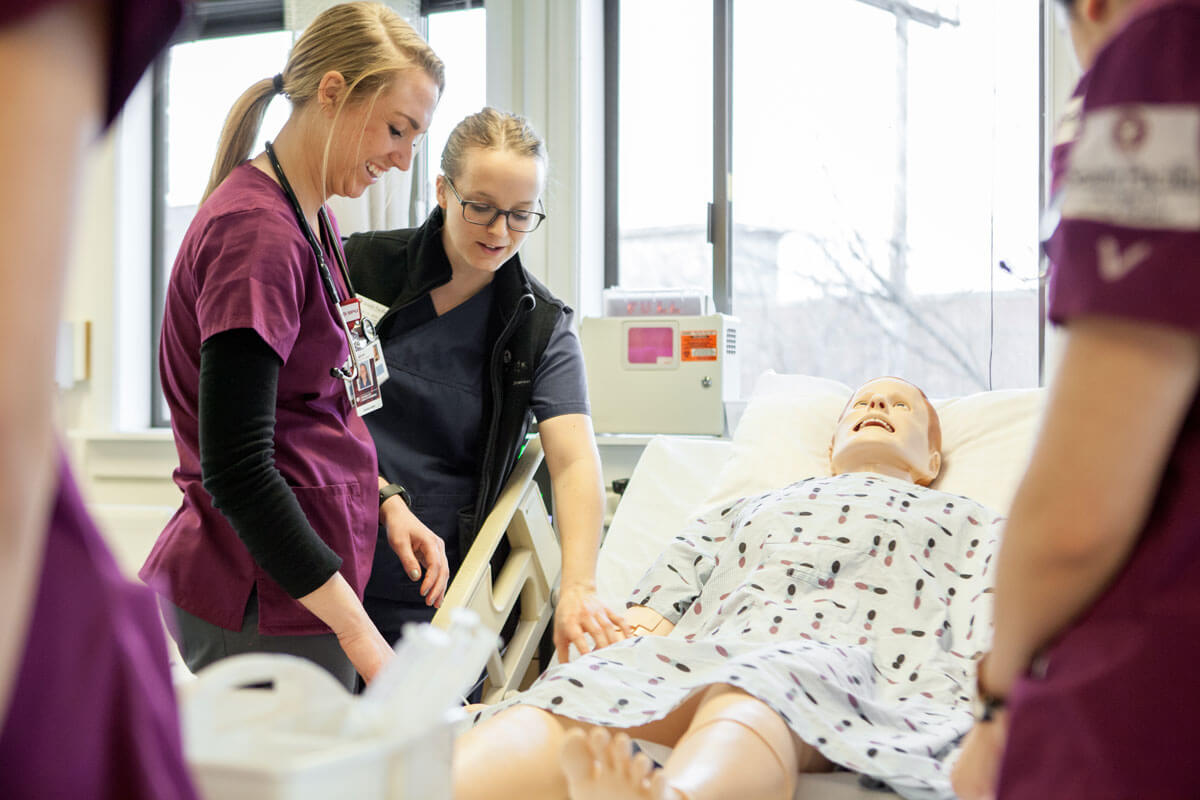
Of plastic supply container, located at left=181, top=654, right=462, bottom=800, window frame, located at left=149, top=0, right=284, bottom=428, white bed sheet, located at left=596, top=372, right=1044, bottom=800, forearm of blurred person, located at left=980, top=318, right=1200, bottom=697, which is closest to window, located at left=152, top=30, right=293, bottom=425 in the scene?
window frame, located at left=149, top=0, right=284, bottom=428

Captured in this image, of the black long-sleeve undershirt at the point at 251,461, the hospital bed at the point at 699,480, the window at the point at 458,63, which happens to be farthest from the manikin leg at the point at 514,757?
the window at the point at 458,63

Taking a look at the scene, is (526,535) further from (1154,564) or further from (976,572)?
(1154,564)

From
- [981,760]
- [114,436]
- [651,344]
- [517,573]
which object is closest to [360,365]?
[517,573]

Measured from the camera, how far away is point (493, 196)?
1.71m

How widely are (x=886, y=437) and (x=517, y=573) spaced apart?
84 centimetres

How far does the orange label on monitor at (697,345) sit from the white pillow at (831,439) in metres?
0.28

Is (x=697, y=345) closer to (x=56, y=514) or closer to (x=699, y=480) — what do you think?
(x=699, y=480)

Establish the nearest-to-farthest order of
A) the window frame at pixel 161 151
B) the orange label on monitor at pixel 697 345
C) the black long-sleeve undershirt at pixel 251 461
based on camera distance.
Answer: the black long-sleeve undershirt at pixel 251 461, the orange label on monitor at pixel 697 345, the window frame at pixel 161 151

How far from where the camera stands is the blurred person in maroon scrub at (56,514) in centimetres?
36

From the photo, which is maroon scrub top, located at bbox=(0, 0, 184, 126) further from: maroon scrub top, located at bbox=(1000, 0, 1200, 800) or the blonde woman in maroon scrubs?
the blonde woman in maroon scrubs

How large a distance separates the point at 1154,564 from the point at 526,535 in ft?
4.43

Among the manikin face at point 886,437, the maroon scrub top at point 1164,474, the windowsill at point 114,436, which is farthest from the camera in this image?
the windowsill at point 114,436

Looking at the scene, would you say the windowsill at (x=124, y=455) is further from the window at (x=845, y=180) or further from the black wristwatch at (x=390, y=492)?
the black wristwatch at (x=390, y=492)

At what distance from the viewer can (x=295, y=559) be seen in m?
1.20
